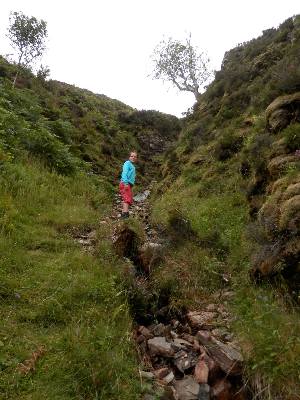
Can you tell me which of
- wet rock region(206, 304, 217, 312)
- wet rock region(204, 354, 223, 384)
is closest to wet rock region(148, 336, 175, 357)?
wet rock region(204, 354, 223, 384)

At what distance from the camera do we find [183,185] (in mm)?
12750

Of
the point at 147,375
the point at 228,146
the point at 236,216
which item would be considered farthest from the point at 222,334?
the point at 228,146

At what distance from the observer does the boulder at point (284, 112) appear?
364 inches

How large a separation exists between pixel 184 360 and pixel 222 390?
1.87 ft

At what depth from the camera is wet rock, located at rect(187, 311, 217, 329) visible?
5.34 metres

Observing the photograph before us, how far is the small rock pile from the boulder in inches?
203

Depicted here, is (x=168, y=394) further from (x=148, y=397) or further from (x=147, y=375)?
(x=147, y=375)

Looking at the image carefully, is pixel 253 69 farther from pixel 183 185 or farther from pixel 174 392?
pixel 174 392

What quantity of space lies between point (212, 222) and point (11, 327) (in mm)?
5070

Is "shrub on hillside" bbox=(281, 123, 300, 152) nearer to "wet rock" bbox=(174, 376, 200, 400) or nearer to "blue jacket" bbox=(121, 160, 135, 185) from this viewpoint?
"blue jacket" bbox=(121, 160, 135, 185)

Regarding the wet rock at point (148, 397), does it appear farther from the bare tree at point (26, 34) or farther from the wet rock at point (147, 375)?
the bare tree at point (26, 34)

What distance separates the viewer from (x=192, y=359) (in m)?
4.70

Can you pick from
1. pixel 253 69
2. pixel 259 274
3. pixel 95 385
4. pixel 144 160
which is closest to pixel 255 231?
pixel 259 274

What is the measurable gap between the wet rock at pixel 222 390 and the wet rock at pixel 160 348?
64 cm
